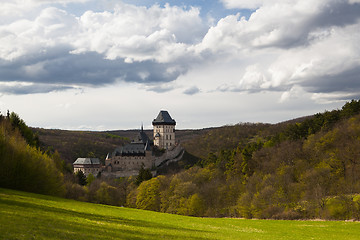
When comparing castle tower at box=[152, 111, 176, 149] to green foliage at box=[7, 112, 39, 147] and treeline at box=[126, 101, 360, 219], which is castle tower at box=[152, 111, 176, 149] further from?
green foliage at box=[7, 112, 39, 147]

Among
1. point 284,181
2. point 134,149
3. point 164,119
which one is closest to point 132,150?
point 134,149

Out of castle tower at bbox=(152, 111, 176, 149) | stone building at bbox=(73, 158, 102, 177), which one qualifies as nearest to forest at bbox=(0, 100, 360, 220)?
stone building at bbox=(73, 158, 102, 177)

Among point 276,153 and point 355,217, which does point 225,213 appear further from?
point 355,217

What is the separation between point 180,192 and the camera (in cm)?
6788

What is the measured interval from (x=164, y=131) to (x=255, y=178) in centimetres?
9810

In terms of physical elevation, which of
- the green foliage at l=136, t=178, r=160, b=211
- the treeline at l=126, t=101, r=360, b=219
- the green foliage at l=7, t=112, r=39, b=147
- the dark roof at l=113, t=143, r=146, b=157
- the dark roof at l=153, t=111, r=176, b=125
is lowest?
the green foliage at l=136, t=178, r=160, b=211

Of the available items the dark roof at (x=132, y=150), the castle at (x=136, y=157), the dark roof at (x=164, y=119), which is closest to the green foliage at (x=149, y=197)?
the castle at (x=136, y=157)

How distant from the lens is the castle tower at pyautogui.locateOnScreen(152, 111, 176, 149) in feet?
516

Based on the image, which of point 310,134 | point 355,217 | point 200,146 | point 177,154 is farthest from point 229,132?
point 355,217

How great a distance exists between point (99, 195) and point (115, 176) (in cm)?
4114

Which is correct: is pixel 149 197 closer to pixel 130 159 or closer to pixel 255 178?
pixel 255 178

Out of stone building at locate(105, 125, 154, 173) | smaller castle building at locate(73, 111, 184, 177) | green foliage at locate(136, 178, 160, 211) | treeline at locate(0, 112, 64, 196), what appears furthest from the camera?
stone building at locate(105, 125, 154, 173)

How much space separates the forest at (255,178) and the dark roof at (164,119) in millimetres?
63846

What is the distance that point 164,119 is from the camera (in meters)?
163
